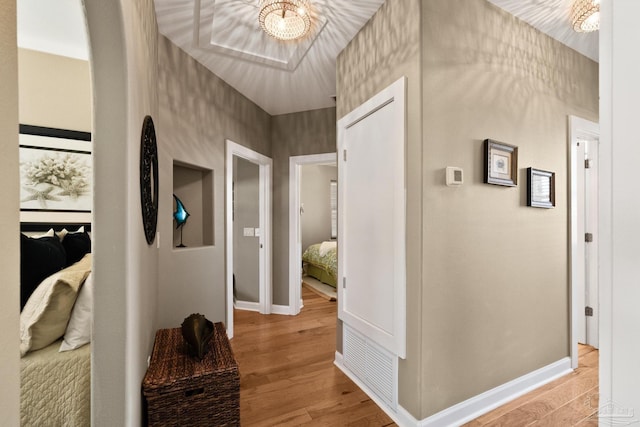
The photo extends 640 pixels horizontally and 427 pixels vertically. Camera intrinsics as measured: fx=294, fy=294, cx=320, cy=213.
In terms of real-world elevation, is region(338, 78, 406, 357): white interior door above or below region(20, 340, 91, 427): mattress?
above

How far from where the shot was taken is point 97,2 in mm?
964

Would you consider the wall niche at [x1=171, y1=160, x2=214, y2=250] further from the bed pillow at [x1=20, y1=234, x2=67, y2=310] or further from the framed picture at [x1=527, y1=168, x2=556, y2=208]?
the framed picture at [x1=527, y1=168, x2=556, y2=208]

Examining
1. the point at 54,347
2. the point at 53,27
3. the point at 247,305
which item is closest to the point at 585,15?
the point at 54,347

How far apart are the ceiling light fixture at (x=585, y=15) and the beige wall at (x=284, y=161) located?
8.10 feet

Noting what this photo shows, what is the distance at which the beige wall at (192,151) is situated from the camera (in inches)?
92.0

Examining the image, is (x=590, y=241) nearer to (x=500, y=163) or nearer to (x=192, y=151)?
(x=500, y=163)

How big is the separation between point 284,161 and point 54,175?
2.30m

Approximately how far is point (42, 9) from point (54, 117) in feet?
2.51

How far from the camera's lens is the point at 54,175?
2.35 meters

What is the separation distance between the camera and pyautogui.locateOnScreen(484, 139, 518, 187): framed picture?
1.90m

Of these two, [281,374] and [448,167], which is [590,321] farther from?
[281,374]

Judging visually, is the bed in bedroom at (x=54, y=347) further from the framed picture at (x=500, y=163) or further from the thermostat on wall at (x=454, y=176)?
the framed picture at (x=500, y=163)

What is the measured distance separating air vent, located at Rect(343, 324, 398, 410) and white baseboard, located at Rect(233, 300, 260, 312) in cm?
187

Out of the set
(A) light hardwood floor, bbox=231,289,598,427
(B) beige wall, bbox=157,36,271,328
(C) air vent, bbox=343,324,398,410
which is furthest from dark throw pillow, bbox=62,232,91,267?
(C) air vent, bbox=343,324,398,410
